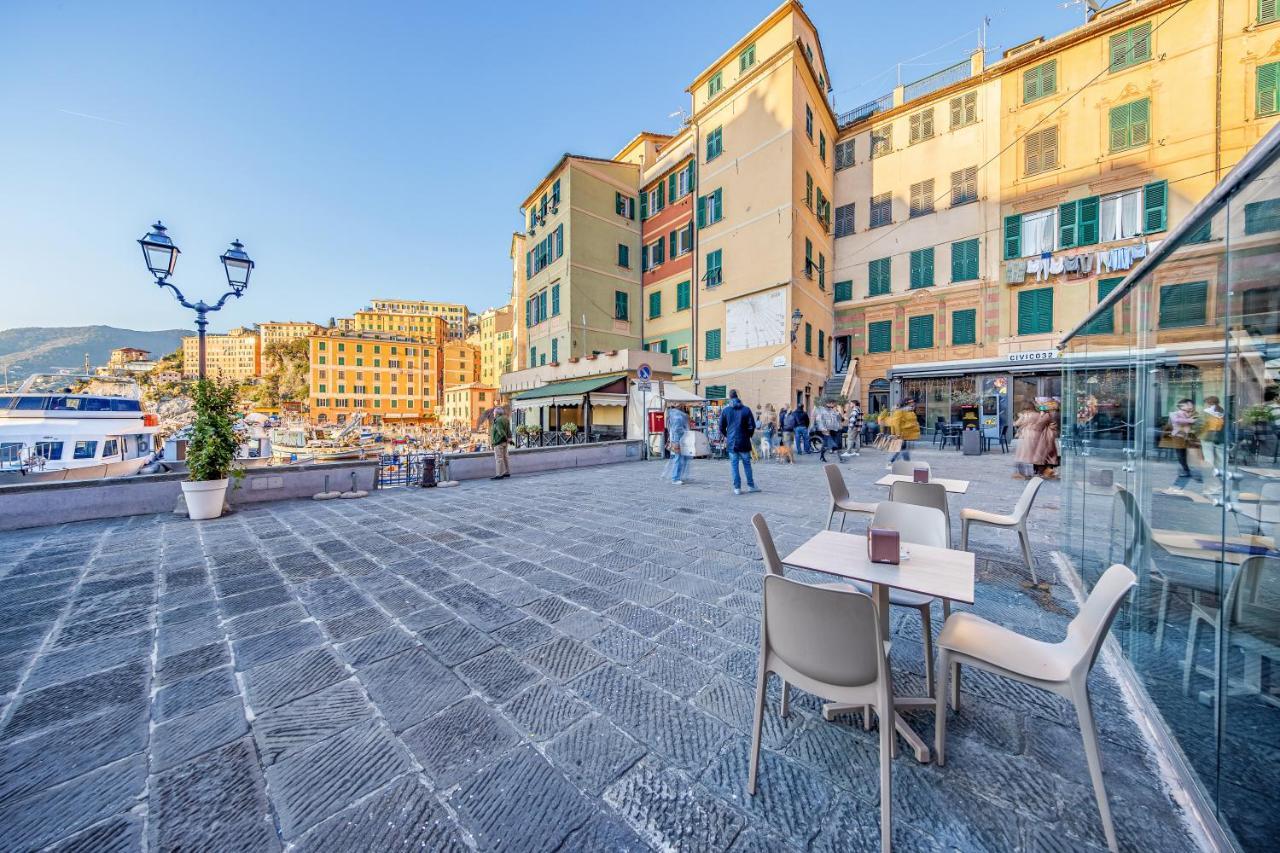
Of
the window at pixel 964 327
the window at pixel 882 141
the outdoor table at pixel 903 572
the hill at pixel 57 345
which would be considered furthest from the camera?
the hill at pixel 57 345

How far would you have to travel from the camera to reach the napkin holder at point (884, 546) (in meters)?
2.07

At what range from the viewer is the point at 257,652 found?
2600 millimetres

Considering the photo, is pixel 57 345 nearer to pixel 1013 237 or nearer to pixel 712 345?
pixel 712 345

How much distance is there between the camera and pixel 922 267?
1789 cm

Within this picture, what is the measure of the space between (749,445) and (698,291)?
1258 centimetres

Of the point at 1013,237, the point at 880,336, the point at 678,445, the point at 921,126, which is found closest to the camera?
the point at 678,445

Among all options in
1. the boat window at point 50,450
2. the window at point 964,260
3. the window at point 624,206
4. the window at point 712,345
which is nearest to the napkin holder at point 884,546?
the window at point 712,345

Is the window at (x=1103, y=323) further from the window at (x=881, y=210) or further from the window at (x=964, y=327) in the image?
the window at (x=881, y=210)

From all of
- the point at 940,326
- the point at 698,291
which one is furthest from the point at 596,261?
the point at 940,326

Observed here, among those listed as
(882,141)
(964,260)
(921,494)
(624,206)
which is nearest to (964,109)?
(882,141)

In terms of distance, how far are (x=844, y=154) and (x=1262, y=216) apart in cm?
2218

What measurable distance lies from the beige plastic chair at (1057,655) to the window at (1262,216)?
1.40 metres

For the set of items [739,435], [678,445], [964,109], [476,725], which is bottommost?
[476,725]

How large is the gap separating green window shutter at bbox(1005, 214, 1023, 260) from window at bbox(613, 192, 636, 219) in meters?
15.1
